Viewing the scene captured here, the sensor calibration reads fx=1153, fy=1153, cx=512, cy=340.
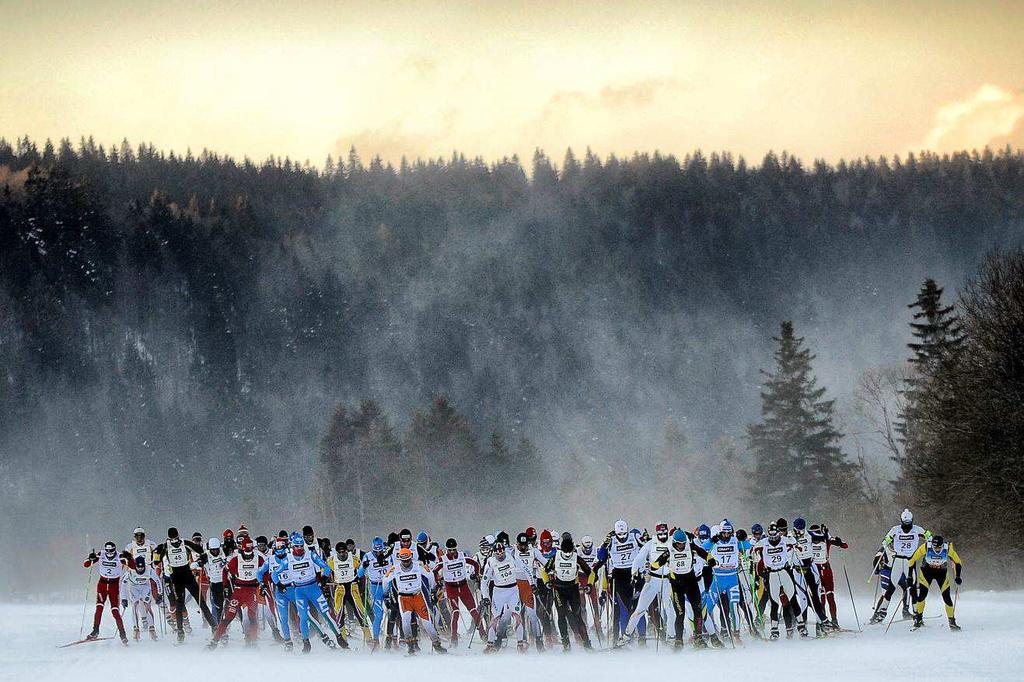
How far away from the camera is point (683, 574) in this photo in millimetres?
22828

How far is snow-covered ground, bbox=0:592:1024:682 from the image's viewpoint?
59.8 ft

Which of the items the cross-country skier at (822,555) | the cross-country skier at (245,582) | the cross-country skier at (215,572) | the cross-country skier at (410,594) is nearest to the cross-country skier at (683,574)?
the cross-country skier at (822,555)

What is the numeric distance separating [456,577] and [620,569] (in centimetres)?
366

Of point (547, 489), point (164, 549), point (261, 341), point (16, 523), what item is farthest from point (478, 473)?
point (261, 341)

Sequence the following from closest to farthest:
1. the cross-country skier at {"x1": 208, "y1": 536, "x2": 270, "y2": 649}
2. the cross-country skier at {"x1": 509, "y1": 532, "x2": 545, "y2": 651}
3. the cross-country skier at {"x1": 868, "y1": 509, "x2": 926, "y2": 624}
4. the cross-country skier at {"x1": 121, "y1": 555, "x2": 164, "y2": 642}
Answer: the cross-country skier at {"x1": 509, "y1": 532, "x2": 545, "y2": 651} → the cross-country skier at {"x1": 868, "y1": 509, "x2": 926, "y2": 624} → the cross-country skier at {"x1": 208, "y1": 536, "x2": 270, "y2": 649} → the cross-country skier at {"x1": 121, "y1": 555, "x2": 164, "y2": 642}

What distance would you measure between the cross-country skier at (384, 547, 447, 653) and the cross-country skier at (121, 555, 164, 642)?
757cm

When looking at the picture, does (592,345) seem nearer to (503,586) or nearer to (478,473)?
(478,473)

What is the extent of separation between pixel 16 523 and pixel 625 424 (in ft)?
272

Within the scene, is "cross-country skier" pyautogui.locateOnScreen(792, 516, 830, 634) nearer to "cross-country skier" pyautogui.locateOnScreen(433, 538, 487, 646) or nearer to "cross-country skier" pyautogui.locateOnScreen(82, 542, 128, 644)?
"cross-country skier" pyautogui.locateOnScreen(433, 538, 487, 646)

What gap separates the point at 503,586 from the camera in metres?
23.8

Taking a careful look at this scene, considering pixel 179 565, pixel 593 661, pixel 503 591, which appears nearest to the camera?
pixel 593 661

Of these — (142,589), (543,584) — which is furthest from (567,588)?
(142,589)

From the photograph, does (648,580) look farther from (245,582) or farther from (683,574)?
(245,582)

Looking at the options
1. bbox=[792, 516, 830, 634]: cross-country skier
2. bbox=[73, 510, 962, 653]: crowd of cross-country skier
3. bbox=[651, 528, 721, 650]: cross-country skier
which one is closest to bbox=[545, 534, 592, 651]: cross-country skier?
bbox=[73, 510, 962, 653]: crowd of cross-country skier
